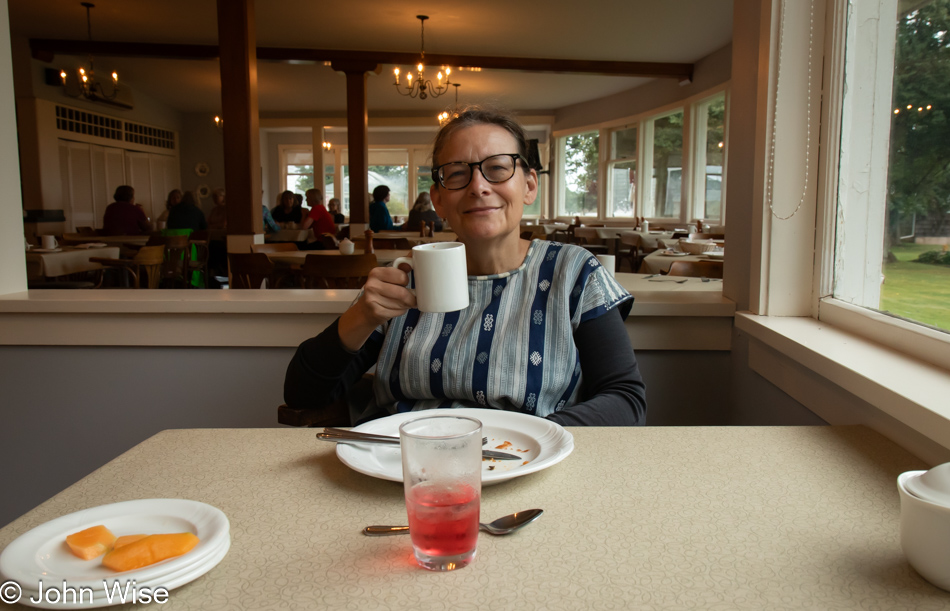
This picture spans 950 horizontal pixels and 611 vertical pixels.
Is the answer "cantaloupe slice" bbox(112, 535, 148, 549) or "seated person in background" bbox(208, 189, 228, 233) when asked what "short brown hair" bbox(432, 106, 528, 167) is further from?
"seated person in background" bbox(208, 189, 228, 233)

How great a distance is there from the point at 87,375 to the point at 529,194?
136 centimetres

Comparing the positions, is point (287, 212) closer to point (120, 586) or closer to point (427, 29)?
point (427, 29)

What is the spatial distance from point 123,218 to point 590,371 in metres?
7.51

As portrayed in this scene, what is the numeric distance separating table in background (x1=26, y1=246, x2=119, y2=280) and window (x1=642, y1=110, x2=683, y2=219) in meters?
7.30

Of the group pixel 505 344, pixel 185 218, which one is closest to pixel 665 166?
pixel 185 218

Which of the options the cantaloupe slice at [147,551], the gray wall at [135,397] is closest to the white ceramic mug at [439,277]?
the cantaloupe slice at [147,551]

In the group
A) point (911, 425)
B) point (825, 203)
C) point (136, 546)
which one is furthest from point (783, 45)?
point (136, 546)

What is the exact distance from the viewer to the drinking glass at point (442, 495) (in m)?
0.62

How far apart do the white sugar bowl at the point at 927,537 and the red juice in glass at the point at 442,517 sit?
392mm

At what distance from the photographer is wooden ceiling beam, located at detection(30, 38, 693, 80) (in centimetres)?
826

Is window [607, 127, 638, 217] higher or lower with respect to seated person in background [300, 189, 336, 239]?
higher

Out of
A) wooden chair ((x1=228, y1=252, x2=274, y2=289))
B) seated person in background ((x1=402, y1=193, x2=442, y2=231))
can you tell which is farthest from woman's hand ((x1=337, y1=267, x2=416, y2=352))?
seated person in background ((x1=402, y1=193, x2=442, y2=231))

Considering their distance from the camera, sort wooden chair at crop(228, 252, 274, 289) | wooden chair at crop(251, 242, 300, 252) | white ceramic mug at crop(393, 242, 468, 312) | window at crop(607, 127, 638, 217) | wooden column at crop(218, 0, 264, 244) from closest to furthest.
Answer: white ceramic mug at crop(393, 242, 468, 312)
wooden chair at crop(228, 252, 274, 289)
wooden chair at crop(251, 242, 300, 252)
wooden column at crop(218, 0, 264, 244)
window at crop(607, 127, 638, 217)

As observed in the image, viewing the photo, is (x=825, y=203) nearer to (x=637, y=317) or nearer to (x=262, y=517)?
(x=637, y=317)
